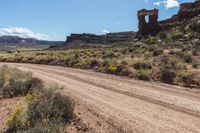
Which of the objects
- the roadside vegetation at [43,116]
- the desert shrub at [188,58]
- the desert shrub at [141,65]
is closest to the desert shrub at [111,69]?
the desert shrub at [141,65]

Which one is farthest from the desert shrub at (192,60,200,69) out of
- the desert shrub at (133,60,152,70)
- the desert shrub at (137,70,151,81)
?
the desert shrub at (137,70,151,81)

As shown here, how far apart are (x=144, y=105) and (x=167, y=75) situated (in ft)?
24.9

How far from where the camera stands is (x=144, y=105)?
1068 cm

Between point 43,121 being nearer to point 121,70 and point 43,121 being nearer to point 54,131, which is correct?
point 54,131

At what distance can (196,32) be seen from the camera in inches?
1598

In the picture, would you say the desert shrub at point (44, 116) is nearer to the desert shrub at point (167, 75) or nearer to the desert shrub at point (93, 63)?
the desert shrub at point (167, 75)

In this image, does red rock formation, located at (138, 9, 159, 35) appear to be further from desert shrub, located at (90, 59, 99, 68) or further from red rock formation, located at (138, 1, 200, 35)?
desert shrub, located at (90, 59, 99, 68)

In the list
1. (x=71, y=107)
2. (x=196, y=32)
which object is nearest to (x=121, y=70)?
(x=71, y=107)

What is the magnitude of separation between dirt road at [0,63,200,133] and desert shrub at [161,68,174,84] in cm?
225

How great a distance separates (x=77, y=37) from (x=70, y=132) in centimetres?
11490

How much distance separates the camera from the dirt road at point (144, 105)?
8.17 m

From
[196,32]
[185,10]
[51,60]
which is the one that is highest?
[185,10]

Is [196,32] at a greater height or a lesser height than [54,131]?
greater

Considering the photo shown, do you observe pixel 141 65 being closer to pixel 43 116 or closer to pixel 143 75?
pixel 143 75
